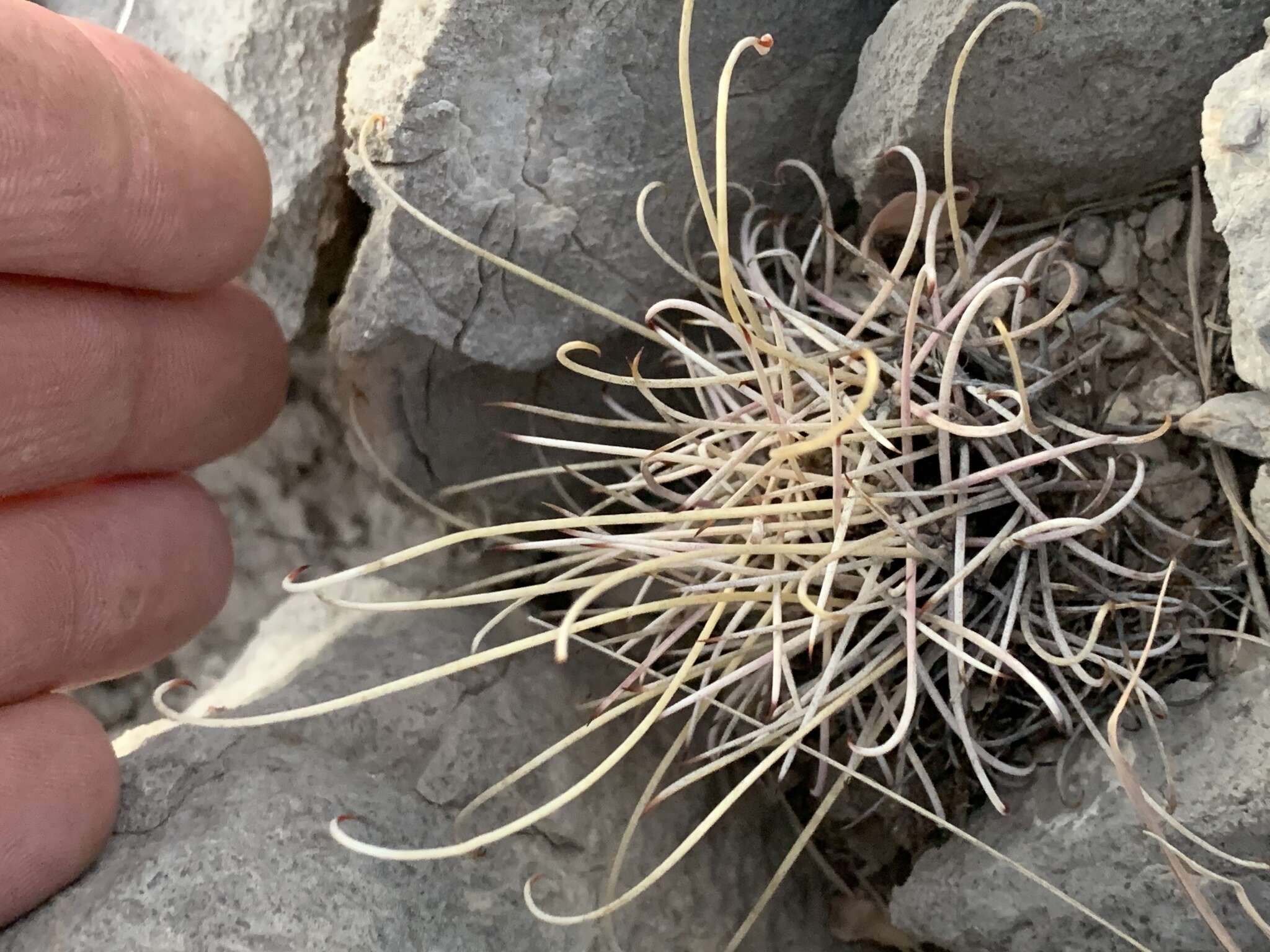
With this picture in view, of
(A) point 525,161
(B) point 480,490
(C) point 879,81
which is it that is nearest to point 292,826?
(B) point 480,490

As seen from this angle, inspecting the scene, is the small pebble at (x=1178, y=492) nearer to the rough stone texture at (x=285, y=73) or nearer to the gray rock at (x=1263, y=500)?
the gray rock at (x=1263, y=500)

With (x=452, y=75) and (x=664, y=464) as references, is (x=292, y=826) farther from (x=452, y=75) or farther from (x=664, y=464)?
(x=452, y=75)

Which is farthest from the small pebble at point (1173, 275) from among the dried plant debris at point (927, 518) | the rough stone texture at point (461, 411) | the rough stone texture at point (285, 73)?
the rough stone texture at point (285, 73)

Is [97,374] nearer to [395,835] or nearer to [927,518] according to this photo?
[395,835]

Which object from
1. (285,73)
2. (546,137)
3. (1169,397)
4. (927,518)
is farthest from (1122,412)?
(285,73)

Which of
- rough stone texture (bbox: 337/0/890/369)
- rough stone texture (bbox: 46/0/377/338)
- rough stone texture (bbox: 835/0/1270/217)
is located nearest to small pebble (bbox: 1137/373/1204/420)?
rough stone texture (bbox: 835/0/1270/217)

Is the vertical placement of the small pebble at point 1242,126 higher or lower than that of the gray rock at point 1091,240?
higher

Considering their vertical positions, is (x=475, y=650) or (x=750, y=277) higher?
(x=750, y=277)
